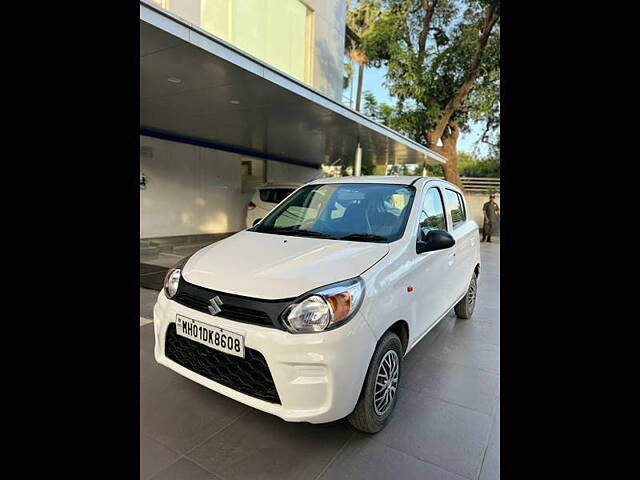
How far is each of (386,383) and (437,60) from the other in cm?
1403

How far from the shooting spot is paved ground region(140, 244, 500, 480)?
2010 millimetres

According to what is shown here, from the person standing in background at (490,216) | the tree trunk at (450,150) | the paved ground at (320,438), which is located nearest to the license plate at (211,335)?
the paved ground at (320,438)

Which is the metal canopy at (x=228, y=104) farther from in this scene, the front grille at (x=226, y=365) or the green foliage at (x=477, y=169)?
the green foliage at (x=477, y=169)

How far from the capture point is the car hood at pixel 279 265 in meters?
2.06

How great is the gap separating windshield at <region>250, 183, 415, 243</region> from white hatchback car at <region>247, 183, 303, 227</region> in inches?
235

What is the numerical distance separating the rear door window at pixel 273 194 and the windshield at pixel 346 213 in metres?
6.01

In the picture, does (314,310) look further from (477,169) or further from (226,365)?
(477,169)

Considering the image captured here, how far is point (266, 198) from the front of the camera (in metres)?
9.59

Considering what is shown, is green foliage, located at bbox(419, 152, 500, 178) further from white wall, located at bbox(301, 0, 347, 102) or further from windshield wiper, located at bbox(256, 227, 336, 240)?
A: windshield wiper, located at bbox(256, 227, 336, 240)

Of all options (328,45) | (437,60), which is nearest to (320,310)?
(328,45)

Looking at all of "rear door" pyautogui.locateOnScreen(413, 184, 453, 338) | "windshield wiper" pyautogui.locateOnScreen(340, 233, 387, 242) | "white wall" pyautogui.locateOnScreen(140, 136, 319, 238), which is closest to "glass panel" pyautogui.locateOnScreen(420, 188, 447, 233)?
"rear door" pyautogui.locateOnScreen(413, 184, 453, 338)
